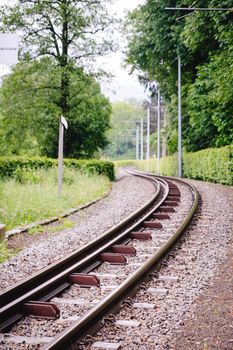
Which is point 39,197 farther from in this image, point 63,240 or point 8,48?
point 8,48

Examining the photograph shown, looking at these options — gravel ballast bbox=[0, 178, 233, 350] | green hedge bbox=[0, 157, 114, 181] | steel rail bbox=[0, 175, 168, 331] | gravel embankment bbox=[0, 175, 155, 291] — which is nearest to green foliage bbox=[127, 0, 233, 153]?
green hedge bbox=[0, 157, 114, 181]

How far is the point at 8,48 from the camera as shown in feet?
20.9

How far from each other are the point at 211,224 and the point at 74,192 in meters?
6.85

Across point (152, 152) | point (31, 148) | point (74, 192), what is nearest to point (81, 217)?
point (74, 192)

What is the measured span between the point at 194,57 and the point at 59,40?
26.2 ft

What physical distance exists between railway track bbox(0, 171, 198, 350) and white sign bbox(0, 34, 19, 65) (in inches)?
109

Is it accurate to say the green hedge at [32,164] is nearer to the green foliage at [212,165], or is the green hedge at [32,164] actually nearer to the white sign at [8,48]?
the green foliage at [212,165]

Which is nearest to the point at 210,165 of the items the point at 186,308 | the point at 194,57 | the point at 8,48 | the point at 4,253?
the point at 194,57

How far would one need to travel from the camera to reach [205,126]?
84.8 ft

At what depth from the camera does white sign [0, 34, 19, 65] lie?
632cm

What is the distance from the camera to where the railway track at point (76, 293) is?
4008mm

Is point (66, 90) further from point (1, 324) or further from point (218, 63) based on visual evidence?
point (1, 324)

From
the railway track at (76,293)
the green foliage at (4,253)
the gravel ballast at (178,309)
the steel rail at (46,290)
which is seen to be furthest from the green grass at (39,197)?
the steel rail at (46,290)

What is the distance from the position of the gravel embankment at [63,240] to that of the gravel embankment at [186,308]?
1.68 meters
